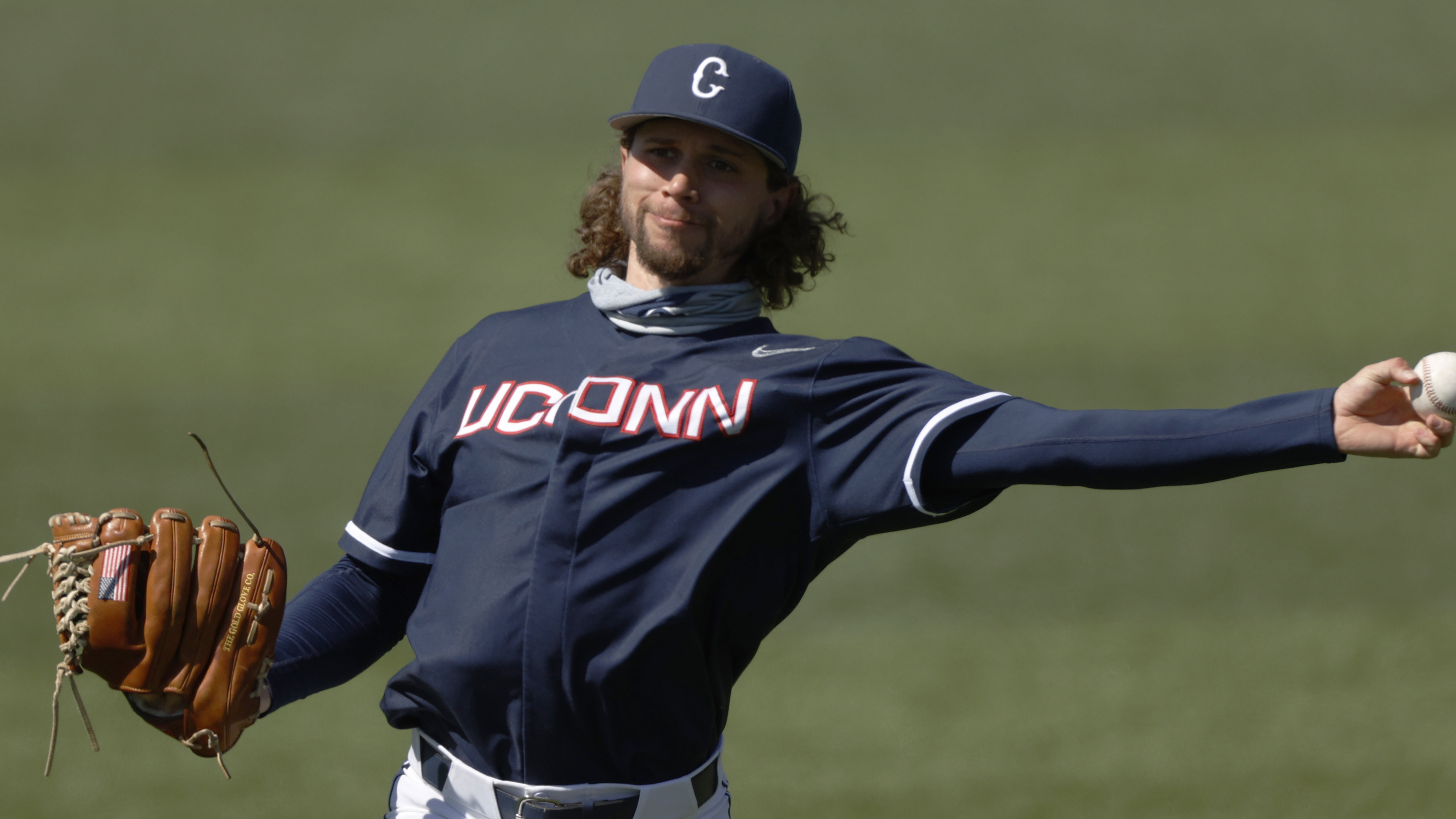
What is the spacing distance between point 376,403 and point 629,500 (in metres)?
5.22

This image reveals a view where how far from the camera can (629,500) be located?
2424 mm

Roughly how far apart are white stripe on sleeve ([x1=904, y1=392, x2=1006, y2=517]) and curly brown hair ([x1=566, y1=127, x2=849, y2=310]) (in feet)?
2.08

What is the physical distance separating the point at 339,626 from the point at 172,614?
1.32ft

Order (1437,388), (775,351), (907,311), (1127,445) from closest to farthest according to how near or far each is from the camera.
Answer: (1437,388), (1127,445), (775,351), (907,311)

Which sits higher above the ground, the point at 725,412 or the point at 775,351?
the point at 775,351

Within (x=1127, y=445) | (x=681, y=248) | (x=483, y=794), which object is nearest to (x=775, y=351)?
(x=681, y=248)

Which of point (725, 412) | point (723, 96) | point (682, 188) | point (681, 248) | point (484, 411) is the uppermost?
point (723, 96)

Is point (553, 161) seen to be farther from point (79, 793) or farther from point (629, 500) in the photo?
point (629, 500)

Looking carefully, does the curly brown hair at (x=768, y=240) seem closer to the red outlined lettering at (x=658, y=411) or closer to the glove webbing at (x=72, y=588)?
the red outlined lettering at (x=658, y=411)

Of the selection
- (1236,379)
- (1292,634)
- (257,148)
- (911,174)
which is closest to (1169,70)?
(911,174)

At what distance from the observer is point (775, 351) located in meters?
2.55

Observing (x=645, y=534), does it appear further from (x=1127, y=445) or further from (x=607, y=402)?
(x=1127, y=445)

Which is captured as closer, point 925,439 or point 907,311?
point 925,439

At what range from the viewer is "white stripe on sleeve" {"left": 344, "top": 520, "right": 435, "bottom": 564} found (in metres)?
2.67
